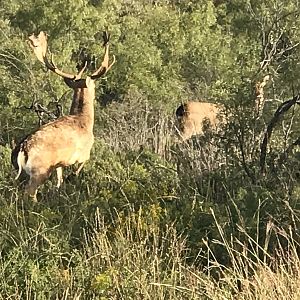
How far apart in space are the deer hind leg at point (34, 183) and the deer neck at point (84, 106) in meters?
1.27

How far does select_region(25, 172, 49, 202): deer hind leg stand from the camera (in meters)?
8.55

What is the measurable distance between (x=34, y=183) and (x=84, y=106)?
78.5 inches

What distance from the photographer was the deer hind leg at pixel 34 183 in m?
8.55

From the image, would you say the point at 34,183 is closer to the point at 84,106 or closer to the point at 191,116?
the point at 84,106

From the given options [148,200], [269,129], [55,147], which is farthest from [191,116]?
[148,200]

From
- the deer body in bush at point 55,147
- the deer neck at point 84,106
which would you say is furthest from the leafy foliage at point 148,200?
the deer neck at point 84,106

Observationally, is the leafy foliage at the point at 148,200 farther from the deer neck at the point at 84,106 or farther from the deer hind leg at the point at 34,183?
the deer neck at the point at 84,106

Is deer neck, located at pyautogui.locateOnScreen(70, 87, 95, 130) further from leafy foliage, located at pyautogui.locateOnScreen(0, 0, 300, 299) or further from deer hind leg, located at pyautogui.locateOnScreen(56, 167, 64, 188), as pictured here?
deer hind leg, located at pyautogui.locateOnScreen(56, 167, 64, 188)

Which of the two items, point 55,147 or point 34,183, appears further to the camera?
point 55,147

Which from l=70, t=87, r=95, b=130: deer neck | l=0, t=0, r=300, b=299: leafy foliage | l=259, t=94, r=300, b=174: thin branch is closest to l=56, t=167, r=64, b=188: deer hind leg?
l=0, t=0, r=300, b=299: leafy foliage

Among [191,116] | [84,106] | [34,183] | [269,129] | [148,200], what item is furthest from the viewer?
[191,116]

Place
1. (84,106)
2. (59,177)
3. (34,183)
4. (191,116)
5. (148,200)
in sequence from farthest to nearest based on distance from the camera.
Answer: (191,116) < (84,106) < (59,177) < (34,183) < (148,200)

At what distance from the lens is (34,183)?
905 centimetres

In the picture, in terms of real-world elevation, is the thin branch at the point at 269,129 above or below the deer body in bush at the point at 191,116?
above
